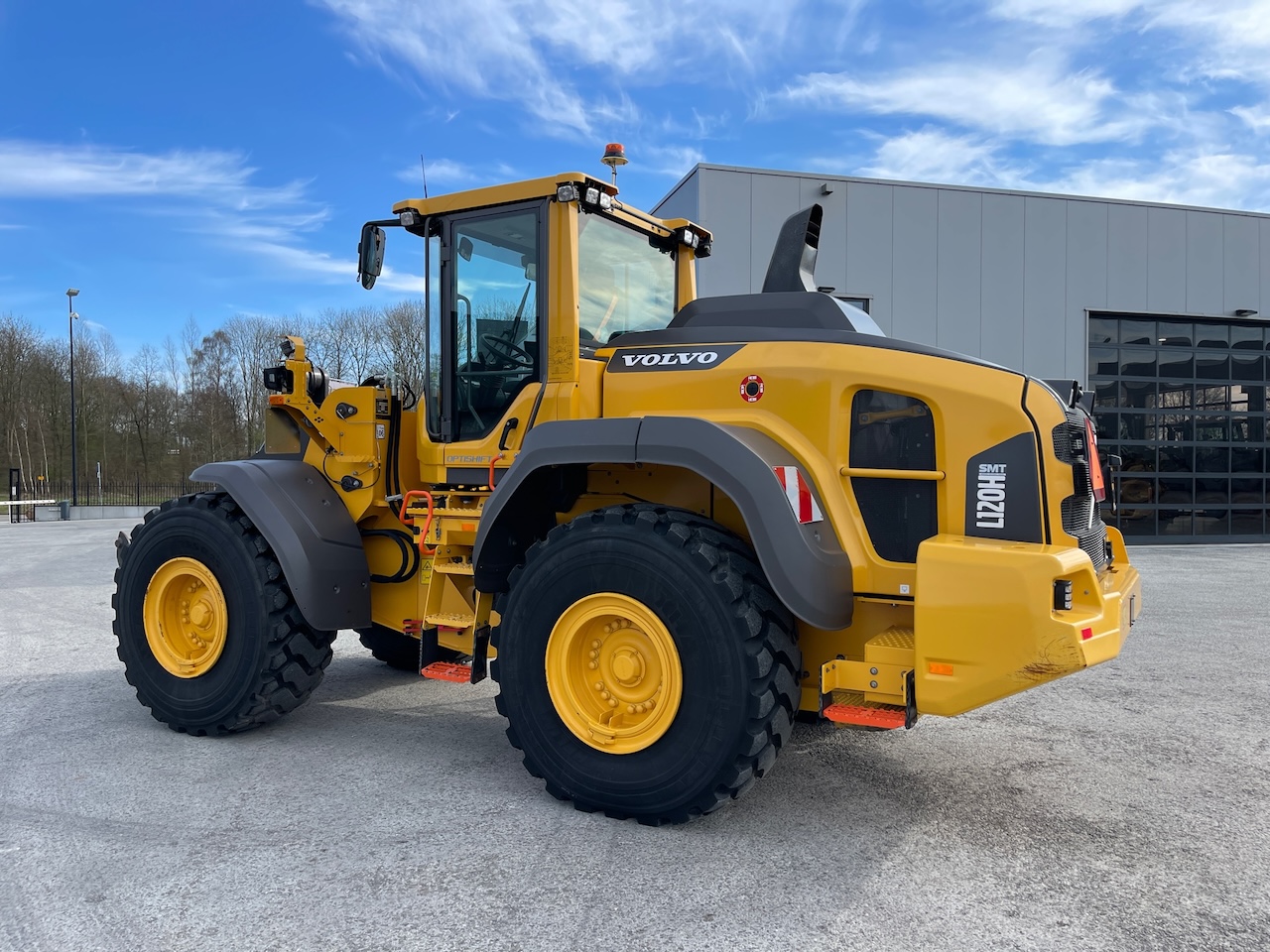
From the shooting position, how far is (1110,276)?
17.4 metres

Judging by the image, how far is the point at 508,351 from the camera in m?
4.67

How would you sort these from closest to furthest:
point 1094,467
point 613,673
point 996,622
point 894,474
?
point 996,622 → point 894,474 → point 613,673 → point 1094,467

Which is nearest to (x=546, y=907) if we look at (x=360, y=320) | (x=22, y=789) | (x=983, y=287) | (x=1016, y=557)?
(x=1016, y=557)

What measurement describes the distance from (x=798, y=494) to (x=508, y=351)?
179 cm

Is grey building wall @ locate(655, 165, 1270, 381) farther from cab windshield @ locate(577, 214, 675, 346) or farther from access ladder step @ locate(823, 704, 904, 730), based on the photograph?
access ladder step @ locate(823, 704, 904, 730)

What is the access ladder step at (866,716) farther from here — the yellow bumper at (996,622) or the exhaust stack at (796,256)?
the exhaust stack at (796,256)

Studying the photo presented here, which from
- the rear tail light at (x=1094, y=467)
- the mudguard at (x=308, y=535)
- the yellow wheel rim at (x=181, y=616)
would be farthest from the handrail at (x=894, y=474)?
the yellow wheel rim at (x=181, y=616)

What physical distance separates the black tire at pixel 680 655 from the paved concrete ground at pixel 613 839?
190 mm

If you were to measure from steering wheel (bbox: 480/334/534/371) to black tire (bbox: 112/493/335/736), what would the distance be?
5.03ft

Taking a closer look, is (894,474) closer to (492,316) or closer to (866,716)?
(866,716)

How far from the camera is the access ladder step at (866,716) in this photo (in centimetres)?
349

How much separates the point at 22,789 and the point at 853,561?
11.9 ft

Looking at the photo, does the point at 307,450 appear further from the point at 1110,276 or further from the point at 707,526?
the point at 1110,276

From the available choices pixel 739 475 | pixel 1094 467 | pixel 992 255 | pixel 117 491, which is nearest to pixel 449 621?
pixel 739 475
